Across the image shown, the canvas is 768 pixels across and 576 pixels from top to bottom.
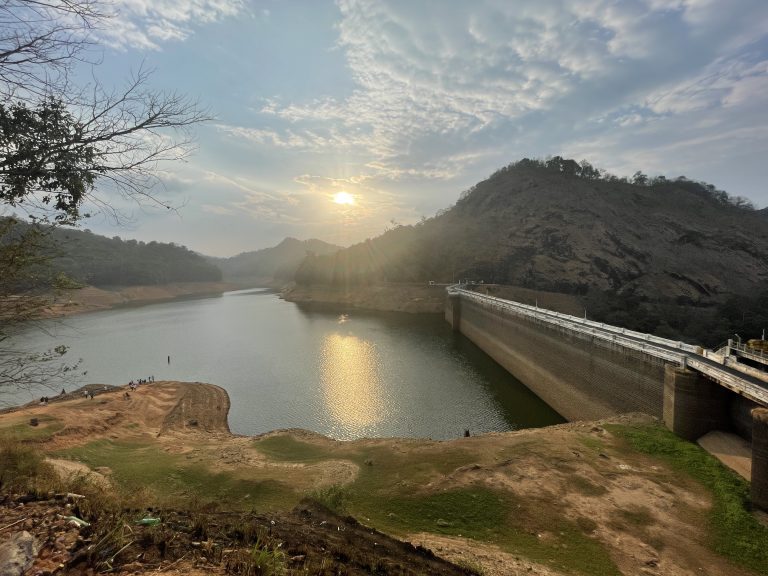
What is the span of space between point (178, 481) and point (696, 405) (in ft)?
81.3

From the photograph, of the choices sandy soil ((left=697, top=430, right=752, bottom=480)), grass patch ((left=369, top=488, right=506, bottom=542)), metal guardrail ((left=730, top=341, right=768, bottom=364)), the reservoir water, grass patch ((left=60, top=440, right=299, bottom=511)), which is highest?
metal guardrail ((left=730, top=341, right=768, bottom=364))

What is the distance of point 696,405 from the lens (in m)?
17.5

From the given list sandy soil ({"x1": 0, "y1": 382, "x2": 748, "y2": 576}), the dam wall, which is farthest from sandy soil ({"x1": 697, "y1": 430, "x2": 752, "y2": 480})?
the dam wall

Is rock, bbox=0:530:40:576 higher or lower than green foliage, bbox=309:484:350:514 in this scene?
higher

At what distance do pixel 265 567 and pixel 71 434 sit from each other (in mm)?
25406

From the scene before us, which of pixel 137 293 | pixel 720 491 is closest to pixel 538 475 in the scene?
pixel 720 491

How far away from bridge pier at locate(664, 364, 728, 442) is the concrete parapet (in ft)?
16.1

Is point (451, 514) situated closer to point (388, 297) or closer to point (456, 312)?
point (456, 312)

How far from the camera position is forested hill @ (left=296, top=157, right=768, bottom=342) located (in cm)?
8806

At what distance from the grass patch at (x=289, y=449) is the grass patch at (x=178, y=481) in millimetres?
3240

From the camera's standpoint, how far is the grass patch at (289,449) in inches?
781

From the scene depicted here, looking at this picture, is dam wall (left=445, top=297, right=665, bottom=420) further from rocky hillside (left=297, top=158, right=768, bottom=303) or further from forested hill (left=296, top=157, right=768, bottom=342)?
rocky hillside (left=297, top=158, right=768, bottom=303)

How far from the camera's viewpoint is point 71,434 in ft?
75.2

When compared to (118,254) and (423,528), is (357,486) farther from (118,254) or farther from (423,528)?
(118,254)
